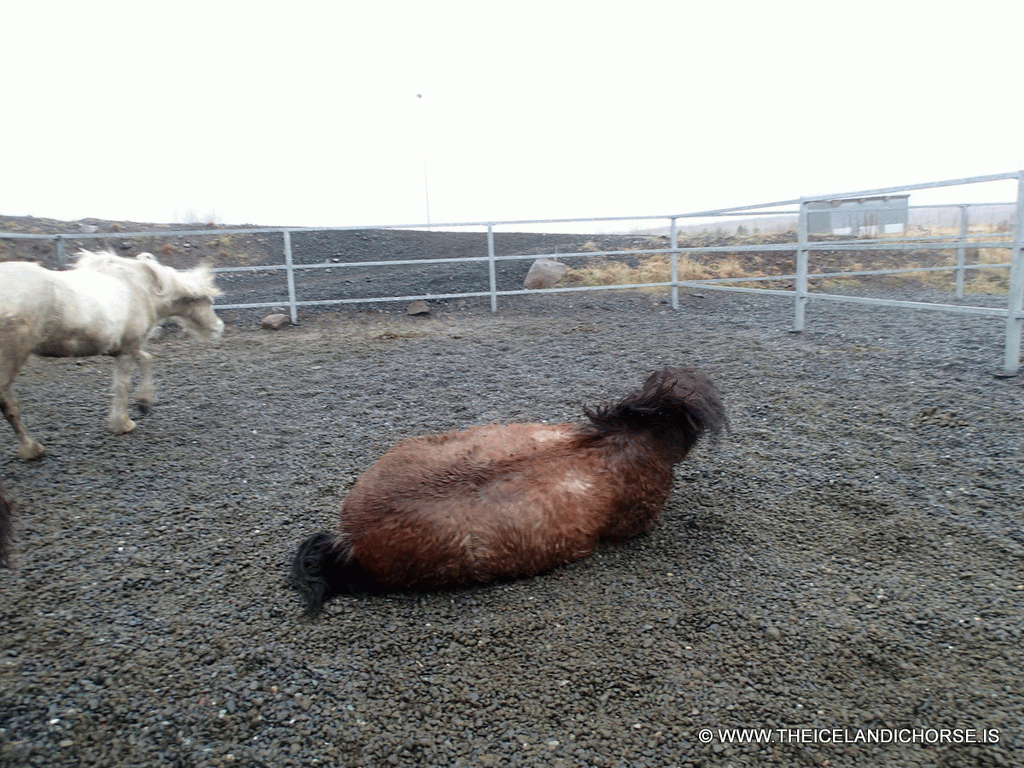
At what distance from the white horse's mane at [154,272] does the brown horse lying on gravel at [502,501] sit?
3.60 meters

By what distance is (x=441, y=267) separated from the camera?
1334 cm

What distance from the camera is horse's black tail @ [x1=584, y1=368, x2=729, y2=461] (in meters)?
3.05

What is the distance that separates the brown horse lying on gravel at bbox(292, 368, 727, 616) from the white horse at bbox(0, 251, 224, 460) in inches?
115

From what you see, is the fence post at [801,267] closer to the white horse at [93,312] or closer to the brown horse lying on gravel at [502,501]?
the brown horse lying on gravel at [502,501]

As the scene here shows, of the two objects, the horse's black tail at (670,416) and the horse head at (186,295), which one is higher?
the horse head at (186,295)

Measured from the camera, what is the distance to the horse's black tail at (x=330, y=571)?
8.27ft

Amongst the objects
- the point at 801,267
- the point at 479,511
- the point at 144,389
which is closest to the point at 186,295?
the point at 144,389

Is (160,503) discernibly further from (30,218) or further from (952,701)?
(30,218)

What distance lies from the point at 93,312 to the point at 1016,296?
6.94 m

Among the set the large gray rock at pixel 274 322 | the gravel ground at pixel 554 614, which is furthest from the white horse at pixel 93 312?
the large gray rock at pixel 274 322

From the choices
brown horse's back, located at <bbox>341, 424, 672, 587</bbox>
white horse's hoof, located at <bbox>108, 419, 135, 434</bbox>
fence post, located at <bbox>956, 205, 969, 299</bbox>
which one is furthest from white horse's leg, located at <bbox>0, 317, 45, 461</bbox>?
fence post, located at <bbox>956, 205, 969, 299</bbox>

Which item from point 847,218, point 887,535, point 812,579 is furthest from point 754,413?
point 847,218

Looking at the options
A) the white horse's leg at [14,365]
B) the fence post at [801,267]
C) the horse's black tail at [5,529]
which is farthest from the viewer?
the fence post at [801,267]

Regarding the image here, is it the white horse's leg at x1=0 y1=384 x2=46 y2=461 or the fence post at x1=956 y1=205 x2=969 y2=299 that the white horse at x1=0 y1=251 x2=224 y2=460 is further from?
the fence post at x1=956 y1=205 x2=969 y2=299
